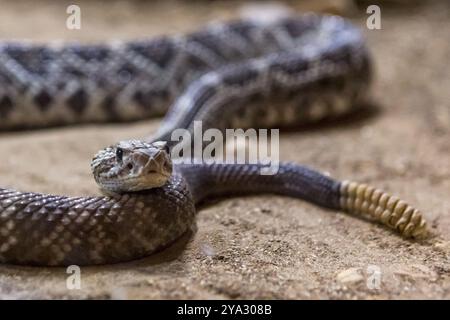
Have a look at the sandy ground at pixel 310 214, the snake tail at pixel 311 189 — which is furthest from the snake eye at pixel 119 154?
the snake tail at pixel 311 189

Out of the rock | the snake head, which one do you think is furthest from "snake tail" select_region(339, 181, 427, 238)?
the snake head

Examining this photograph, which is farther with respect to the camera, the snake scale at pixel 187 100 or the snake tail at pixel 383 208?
the snake tail at pixel 383 208

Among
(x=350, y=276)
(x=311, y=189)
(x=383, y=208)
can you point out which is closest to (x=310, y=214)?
(x=311, y=189)

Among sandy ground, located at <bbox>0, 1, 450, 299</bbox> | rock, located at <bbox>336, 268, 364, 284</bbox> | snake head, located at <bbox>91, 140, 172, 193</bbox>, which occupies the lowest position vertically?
rock, located at <bbox>336, 268, 364, 284</bbox>

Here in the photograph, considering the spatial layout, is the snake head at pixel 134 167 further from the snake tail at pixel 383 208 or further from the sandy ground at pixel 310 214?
the snake tail at pixel 383 208

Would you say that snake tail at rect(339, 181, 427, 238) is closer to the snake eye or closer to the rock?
the rock

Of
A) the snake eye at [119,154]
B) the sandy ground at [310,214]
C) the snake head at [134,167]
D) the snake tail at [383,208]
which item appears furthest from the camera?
the snake tail at [383,208]
